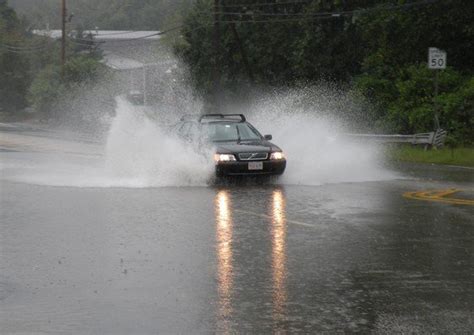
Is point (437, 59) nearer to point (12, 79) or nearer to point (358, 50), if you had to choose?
point (358, 50)

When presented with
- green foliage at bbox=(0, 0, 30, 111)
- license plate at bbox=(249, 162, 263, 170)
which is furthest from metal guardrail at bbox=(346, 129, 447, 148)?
green foliage at bbox=(0, 0, 30, 111)

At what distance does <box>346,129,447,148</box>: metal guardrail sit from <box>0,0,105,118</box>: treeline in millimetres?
33435

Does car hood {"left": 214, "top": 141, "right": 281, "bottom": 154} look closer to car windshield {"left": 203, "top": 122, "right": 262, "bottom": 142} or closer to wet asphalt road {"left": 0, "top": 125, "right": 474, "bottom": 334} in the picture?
car windshield {"left": 203, "top": 122, "right": 262, "bottom": 142}

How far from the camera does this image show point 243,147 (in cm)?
1948

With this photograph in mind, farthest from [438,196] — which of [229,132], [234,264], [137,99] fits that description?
[137,99]

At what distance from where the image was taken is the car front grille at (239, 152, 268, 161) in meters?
19.2

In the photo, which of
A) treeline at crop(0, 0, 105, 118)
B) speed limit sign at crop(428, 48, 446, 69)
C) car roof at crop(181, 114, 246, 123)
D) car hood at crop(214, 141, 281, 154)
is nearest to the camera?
car hood at crop(214, 141, 281, 154)

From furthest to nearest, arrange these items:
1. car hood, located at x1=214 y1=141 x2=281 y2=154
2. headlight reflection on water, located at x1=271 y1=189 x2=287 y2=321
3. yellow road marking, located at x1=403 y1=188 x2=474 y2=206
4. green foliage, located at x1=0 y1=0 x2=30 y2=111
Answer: green foliage, located at x1=0 y1=0 x2=30 y2=111
car hood, located at x1=214 y1=141 x2=281 y2=154
yellow road marking, located at x1=403 y1=188 x2=474 y2=206
headlight reflection on water, located at x1=271 y1=189 x2=287 y2=321

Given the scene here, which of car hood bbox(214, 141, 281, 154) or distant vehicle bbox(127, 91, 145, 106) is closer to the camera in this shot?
car hood bbox(214, 141, 281, 154)

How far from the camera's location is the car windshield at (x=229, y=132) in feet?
67.2

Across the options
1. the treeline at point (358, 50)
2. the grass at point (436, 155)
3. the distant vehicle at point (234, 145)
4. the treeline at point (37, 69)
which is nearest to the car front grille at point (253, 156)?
the distant vehicle at point (234, 145)

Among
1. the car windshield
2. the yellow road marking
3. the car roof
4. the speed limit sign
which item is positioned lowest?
the yellow road marking

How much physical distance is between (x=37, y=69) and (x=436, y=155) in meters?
73.0

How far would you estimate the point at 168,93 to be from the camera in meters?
56.0
